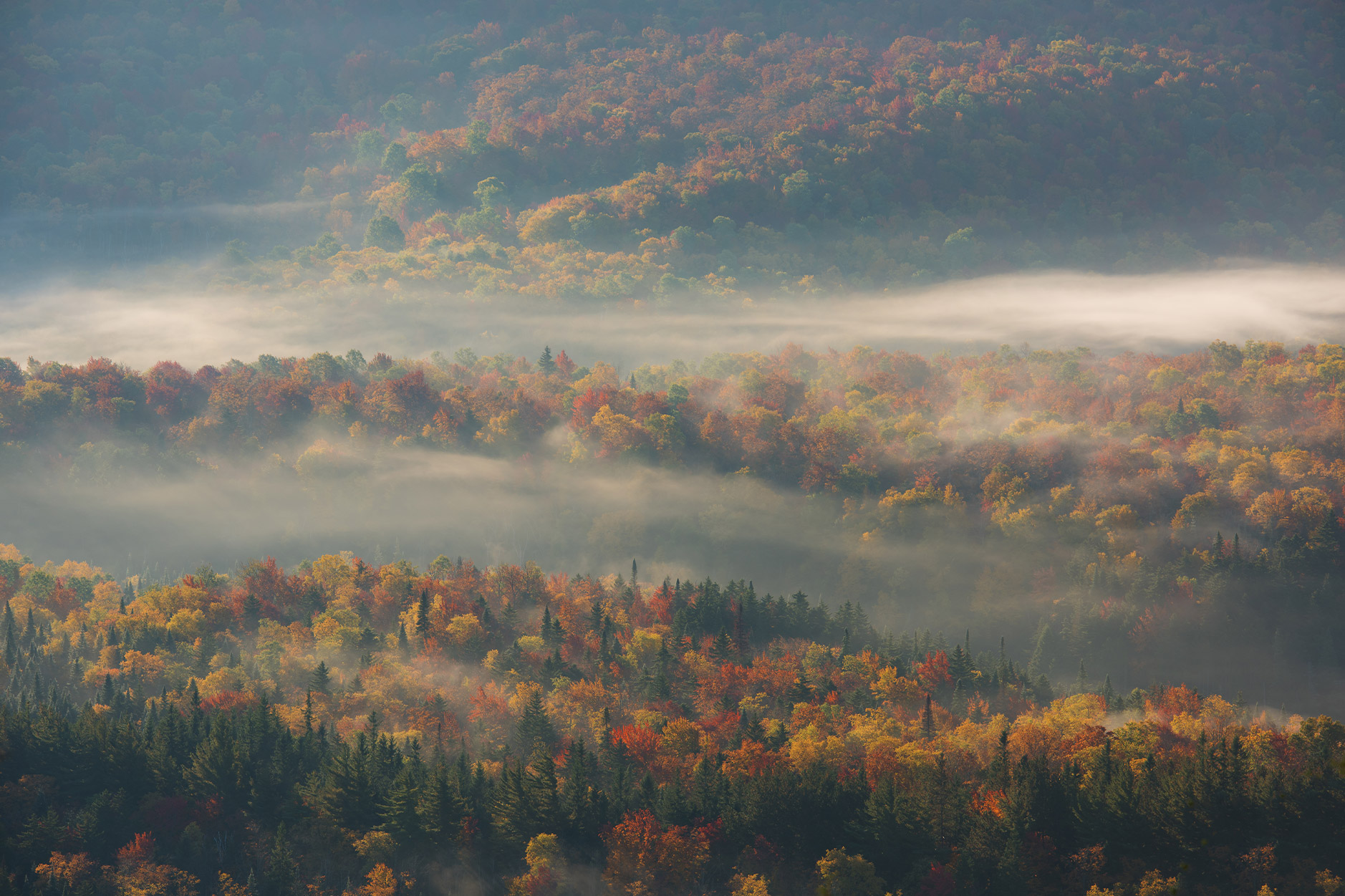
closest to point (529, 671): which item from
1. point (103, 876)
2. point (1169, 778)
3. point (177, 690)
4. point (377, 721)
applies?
point (377, 721)

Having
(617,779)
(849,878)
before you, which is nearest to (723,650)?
(617,779)

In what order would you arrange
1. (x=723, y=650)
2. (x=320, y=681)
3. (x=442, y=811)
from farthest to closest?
(x=723, y=650) < (x=320, y=681) < (x=442, y=811)

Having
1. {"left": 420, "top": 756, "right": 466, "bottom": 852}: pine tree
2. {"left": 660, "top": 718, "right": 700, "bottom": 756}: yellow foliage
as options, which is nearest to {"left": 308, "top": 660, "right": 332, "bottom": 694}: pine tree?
{"left": 420, "top": 756, "right": 466, "bottom": 852}: pine tree

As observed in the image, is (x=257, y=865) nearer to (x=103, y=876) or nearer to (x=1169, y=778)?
(x=103, y=876)

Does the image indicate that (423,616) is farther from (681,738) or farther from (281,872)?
(281,872)

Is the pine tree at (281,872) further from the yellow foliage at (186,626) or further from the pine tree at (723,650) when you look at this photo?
the pine tree at (723,650)

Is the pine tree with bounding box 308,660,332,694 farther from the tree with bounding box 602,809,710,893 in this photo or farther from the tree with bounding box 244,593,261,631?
the tree with bounding box 602,809,710,893

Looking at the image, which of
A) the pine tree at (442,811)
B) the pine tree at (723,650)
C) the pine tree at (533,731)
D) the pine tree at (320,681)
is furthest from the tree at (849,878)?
the pine tree at (320,681)

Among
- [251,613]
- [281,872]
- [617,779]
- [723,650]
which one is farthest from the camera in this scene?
[251,613]
